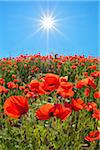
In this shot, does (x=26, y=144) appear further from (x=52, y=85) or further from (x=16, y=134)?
(x=52, y=85)

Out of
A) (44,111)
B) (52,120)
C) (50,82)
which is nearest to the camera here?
(44,111)

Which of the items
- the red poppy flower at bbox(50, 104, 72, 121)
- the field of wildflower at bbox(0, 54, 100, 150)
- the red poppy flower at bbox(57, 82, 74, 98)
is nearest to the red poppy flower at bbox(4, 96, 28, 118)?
the field of wildflower at bbox(0, 54, 100, 150)

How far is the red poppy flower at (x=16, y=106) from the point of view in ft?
6.64

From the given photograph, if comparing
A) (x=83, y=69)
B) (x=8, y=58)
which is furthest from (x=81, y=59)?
(x=8, y=58)

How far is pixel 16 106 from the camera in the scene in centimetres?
203

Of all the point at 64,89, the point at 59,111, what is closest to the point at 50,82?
the point at 64,89

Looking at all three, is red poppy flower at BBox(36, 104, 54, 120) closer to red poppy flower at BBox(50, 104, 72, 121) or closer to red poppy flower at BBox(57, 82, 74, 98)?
red poppy flower at BBox(50, 104, 72, 121)

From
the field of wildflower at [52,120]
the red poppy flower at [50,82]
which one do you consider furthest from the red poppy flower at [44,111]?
the red poppy flower at [50,82]

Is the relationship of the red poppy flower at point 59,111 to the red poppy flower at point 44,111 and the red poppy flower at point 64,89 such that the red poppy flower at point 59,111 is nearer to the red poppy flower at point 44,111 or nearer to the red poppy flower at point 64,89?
the red poppy flower at point 44,111

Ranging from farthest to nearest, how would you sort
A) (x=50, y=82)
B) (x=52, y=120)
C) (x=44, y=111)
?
(x=52, y=120), (x=50, y=82), (x=44, y=111)

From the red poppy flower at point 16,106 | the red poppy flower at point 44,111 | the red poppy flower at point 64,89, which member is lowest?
the red poppy flower at point 44,111

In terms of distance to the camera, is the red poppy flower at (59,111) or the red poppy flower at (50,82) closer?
the red poppy flower at (59,111)

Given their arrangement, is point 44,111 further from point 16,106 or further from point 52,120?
point 52,120

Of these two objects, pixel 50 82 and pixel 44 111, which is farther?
pixel 50 82
